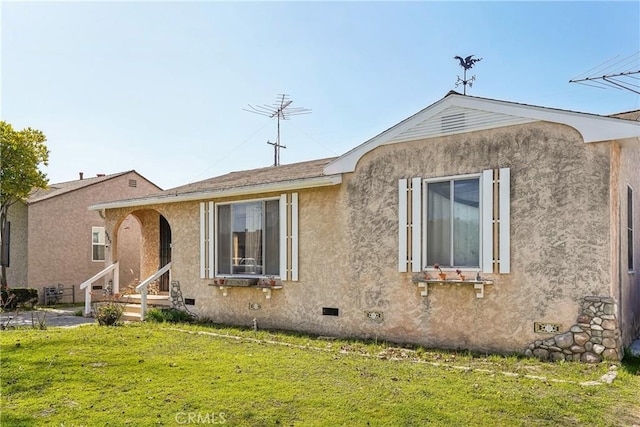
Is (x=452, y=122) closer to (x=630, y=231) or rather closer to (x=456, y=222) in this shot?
(x=456, y=222)

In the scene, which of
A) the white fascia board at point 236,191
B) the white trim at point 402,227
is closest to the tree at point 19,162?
the white fascia board at point 236,191

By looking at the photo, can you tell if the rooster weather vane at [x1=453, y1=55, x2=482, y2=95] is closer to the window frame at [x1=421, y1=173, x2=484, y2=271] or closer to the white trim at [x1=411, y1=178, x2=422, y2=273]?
the window frame at [x1=421, y1=173, x2=484, y2=271]

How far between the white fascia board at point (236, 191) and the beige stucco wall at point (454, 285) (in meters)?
0.27

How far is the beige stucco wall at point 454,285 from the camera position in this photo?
25.1ft

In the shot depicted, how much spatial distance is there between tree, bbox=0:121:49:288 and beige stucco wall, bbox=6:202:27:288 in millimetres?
1053

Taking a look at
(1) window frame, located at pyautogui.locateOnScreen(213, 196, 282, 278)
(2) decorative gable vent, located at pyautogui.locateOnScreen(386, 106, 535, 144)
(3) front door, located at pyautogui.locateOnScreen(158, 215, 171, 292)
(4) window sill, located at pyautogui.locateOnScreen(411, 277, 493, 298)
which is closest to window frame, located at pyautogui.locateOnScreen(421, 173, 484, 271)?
(4) window sill, located at pyautogui.locateOnScreen(411, 277, 493, 298)

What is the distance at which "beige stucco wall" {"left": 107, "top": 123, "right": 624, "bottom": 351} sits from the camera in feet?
25.1

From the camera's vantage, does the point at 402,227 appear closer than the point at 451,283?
No

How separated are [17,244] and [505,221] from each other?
62.8 feet

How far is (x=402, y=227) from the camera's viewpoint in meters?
9.26

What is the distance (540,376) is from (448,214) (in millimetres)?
3222

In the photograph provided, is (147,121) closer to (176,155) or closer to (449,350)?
(176,155)

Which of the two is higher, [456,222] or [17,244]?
[456,222]

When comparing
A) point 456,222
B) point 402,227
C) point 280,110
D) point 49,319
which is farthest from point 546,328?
point 280,110
